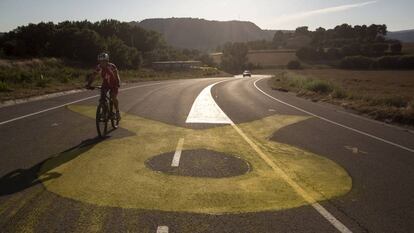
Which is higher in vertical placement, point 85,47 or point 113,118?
point 85,47

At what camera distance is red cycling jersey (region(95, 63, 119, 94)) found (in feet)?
36.8

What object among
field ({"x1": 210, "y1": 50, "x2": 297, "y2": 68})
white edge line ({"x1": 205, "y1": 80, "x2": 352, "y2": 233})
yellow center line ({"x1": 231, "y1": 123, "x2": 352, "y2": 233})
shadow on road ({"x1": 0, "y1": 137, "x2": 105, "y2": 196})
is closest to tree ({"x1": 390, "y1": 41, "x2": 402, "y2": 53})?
field ({"x1": 210, "y1": 50, "x2": 297, "y2": 68})

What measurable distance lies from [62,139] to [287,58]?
136194 millimetres

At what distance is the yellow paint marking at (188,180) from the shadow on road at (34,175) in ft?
0.12

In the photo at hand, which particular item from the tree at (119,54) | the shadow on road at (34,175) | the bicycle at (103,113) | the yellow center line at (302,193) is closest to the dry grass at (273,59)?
the tree at (119,54)

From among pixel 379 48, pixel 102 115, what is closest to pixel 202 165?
pixel 102 115

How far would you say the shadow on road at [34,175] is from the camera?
640cm

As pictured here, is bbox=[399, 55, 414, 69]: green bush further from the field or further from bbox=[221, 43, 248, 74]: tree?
bbox=[221, 43, 248, 74]: tree

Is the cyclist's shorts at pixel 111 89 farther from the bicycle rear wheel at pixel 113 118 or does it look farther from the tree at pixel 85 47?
the tree at pixel 85 47

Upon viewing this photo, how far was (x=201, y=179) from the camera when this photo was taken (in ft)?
23.2

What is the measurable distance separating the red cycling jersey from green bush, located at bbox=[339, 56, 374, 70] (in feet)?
341

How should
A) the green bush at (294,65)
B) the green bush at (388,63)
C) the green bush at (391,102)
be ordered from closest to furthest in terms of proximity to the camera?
the green bush at (391,102)
the green bush at (388,63)
the green bush at (294,65)

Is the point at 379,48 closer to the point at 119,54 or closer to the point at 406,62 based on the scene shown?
the point at 406,62

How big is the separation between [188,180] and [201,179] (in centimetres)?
23
